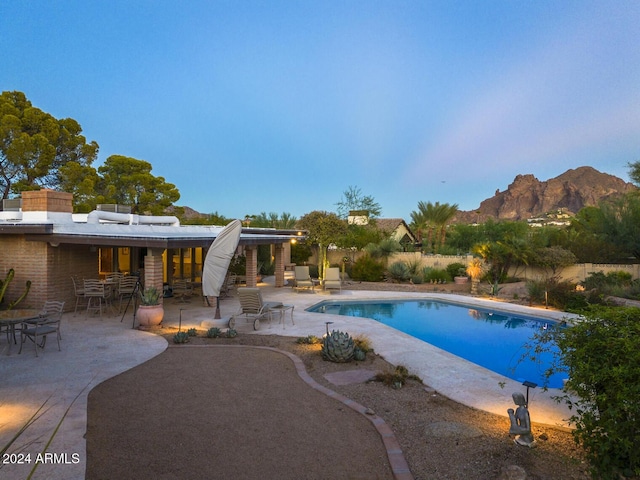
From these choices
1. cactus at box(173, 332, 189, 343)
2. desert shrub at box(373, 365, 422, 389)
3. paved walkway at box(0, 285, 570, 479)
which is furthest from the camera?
cactus at box(173, 332, 189, 343)

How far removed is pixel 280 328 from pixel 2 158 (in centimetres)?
2715

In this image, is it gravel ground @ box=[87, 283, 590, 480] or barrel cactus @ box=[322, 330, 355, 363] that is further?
barrel cactus @ box=[322, 330, 355, 363]

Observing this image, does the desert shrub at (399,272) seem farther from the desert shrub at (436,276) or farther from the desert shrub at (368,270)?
the desert shrub at (436,276)

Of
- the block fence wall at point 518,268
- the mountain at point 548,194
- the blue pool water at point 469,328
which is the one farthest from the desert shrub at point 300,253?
the mountain at point 548,194

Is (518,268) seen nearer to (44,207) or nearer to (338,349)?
(338,349)

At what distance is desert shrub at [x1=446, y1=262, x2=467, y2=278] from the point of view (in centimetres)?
1997

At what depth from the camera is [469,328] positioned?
11.6 meters

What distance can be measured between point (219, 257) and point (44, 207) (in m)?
5.53

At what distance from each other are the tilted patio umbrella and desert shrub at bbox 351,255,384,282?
11.8 metres

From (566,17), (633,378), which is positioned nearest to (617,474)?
(633,378)

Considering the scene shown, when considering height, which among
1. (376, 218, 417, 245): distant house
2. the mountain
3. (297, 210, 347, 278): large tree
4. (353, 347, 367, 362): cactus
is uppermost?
the mountain

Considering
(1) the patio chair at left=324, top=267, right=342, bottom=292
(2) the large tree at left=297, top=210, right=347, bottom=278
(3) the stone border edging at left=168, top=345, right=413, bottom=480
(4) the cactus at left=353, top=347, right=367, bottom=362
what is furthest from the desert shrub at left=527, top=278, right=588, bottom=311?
(3) the stone border edging at left=168, top=345, right=413, bottom=480

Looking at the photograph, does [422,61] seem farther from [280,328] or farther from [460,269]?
[280,328]

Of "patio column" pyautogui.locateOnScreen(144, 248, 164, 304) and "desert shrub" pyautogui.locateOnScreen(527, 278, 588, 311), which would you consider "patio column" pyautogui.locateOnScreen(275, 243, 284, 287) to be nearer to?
"patio column" pyautogui.locateOnScreen(144, 248, 164, 304)
